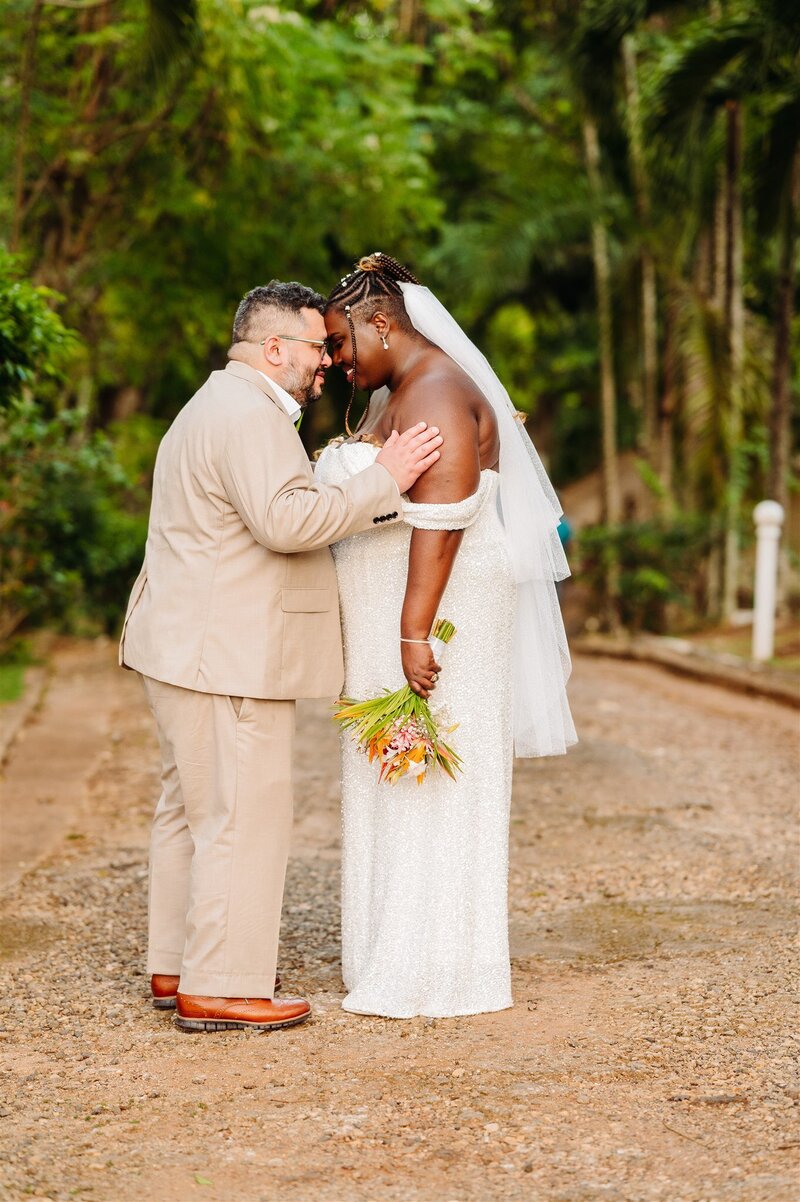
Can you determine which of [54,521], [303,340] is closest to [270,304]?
[303,340]

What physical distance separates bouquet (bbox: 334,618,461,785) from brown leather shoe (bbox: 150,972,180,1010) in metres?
0.91

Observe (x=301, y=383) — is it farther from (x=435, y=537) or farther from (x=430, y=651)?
(x=430, y=651)

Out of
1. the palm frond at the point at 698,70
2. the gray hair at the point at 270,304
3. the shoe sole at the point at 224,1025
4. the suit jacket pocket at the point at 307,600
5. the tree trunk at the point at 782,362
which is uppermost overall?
the palm frond at the point at 698,70

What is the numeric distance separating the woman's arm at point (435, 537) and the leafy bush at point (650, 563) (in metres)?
12.7

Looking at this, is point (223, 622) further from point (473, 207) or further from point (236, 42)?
point (473, 207)

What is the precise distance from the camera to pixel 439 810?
14.3ft

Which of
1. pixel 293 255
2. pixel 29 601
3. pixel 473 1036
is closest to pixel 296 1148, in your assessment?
pixel 473 1036

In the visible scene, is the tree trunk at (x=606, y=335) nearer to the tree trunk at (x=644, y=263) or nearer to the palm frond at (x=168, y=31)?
the tree trunk at (x=644, y=263)

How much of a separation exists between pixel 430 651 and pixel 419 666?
6 centimetres

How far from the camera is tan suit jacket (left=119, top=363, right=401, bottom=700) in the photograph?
13.3 feet

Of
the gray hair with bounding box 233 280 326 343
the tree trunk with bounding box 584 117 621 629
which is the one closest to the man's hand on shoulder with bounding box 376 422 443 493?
the gray hair with bounding box 233 280 326 343

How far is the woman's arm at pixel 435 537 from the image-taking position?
416cm

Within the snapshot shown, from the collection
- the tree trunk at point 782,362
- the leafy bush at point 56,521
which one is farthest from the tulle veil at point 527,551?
the tree trunk at point 782,362

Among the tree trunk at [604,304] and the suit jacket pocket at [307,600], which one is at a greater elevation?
the tree trunk at [604,304]
